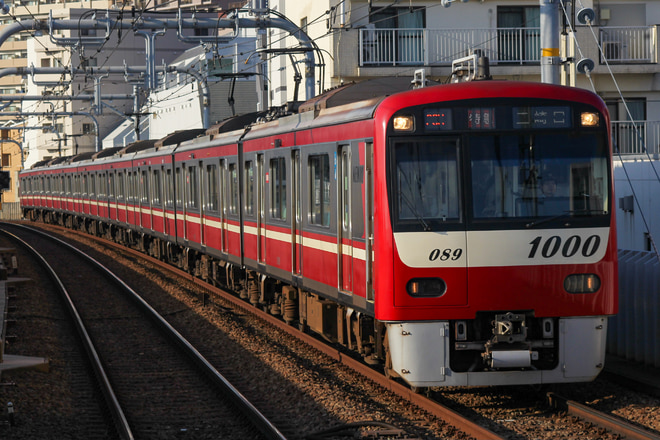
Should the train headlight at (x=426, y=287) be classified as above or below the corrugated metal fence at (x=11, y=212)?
above

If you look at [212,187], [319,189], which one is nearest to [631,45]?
[212,187]

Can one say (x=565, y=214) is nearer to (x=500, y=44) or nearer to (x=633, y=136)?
(x=633, y=136)

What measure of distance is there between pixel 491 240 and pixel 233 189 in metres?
8.17

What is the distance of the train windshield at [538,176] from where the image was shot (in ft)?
26.9

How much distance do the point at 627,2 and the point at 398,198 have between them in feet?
66.7

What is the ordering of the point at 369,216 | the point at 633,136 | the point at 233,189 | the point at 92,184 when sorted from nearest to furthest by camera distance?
the point at 369,216 < the point at 233,189 < the point at 633,136 < the point at 92,184

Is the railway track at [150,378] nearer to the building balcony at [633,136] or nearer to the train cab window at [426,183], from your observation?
the train cab window at [426,183]

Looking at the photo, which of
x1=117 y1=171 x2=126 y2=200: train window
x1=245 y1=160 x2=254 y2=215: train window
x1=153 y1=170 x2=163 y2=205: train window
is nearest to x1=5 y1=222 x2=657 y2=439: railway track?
x1=245 y1=160 x2=254 y2=215: train window

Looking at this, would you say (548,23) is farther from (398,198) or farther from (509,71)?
(509,71)

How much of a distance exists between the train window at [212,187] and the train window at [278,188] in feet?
13.8

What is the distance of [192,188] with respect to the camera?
1983 cm

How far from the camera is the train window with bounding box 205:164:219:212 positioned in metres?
17.3

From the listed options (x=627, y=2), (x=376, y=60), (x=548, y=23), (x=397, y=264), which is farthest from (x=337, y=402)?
(x=627, y=2)

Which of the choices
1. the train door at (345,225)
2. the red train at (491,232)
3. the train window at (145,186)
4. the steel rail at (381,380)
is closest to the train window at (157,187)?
the train window at (145,186)
